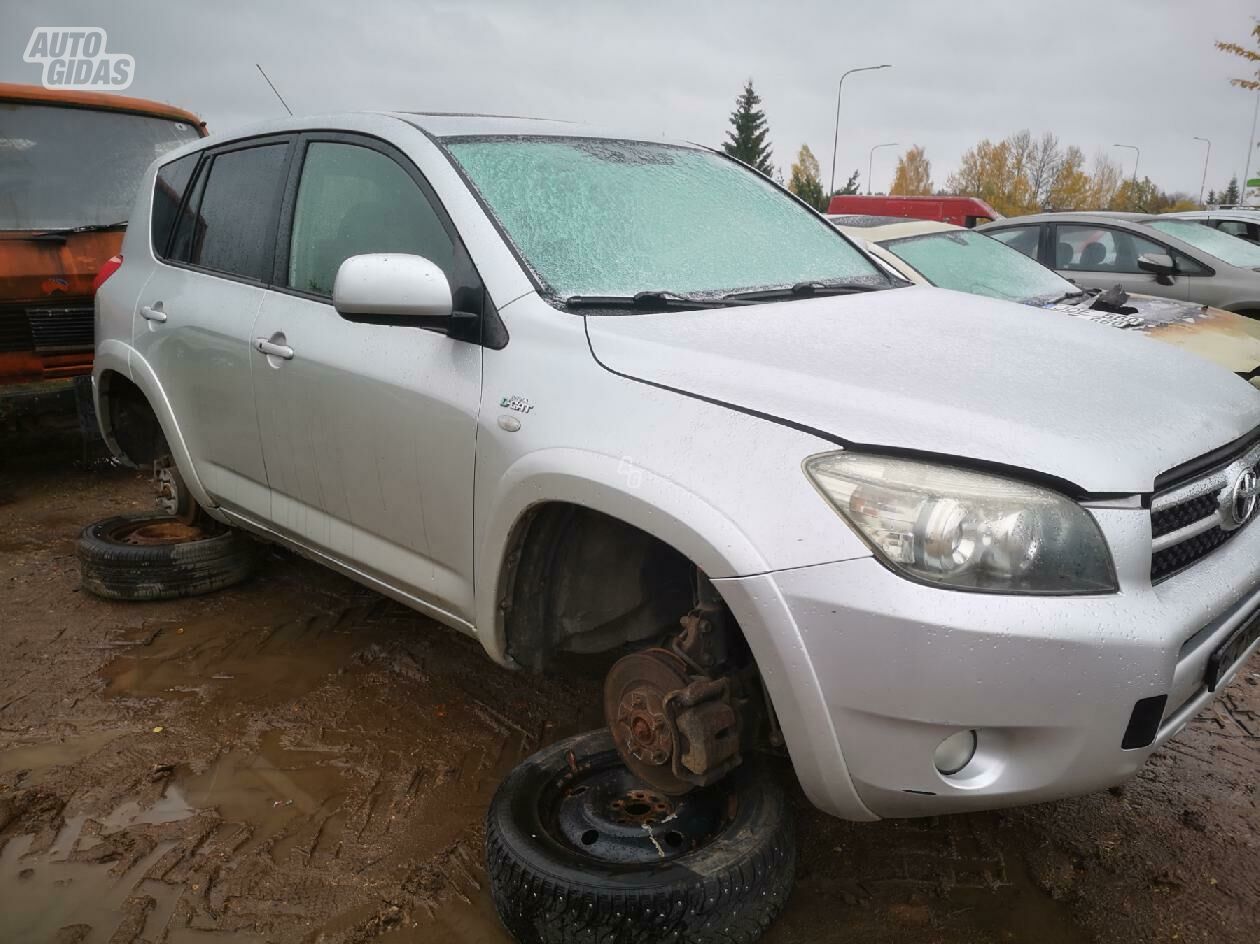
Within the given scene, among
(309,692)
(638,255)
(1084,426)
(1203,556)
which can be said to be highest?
(638,255)

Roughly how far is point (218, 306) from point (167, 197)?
34.7 inches

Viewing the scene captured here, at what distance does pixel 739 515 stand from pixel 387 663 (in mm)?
2116

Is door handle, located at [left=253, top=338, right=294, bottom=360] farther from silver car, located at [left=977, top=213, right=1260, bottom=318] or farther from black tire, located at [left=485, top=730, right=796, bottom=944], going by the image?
silver car, located at [left=977, top=213, right=1260, bottom=318]

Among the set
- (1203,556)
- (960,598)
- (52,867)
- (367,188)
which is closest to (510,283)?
(367,188)

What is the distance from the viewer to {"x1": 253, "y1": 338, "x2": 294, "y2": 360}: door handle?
3110 mm

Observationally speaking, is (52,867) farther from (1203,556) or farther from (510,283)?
(1203,556)

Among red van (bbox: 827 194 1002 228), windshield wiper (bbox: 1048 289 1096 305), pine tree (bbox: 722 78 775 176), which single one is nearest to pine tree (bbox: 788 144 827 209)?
pine tree (bbox: 722 78 775 176)

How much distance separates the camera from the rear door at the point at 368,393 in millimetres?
2617

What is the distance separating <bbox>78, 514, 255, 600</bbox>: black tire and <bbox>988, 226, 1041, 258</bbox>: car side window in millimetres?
6565

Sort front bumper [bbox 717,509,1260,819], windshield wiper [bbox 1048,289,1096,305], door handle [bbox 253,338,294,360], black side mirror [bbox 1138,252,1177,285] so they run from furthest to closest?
black side mirror [bbox 1138,252,1177,285] → windshield wiper [bbox 1048,289,1096,305] → door handle [bbox 253,338,294,360] → front bumper [bbox 717,509,1260,819]

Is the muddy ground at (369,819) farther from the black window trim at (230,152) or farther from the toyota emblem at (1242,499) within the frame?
the black window trim at (230,152)

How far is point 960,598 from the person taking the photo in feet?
5.85

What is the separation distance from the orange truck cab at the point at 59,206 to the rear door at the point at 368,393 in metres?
3.04

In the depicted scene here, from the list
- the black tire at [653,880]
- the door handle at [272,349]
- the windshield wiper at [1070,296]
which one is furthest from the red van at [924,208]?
the black tire at [653,880]
